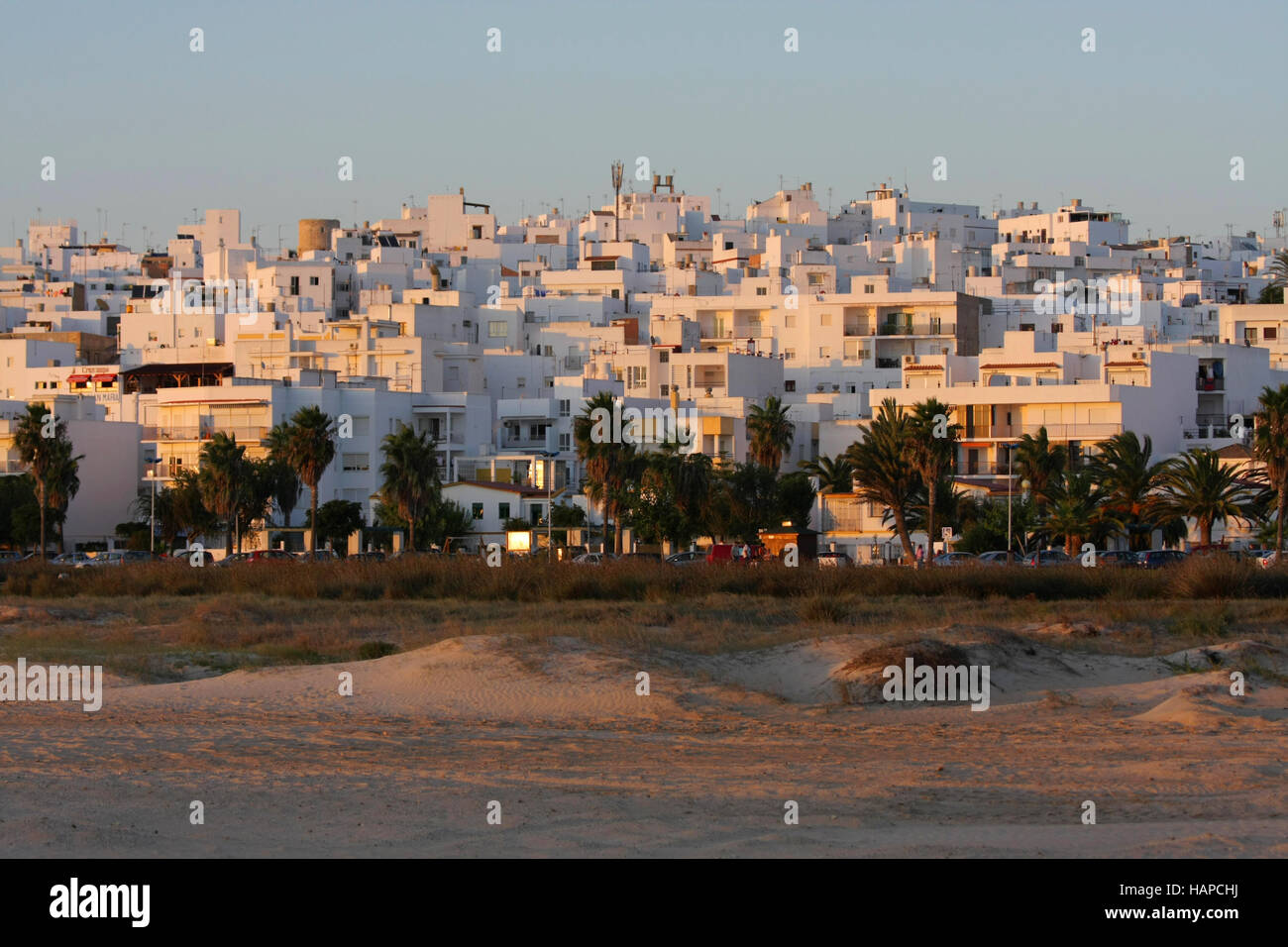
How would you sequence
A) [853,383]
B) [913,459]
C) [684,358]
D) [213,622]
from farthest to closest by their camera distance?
[853,383] < [684,358] < [913,459] < [213,622]

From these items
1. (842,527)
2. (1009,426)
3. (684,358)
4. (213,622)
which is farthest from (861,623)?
(684,358)

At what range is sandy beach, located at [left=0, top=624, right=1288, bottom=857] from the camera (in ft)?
49.3

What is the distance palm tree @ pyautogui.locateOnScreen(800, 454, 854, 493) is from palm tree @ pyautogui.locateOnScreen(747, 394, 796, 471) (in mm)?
1456

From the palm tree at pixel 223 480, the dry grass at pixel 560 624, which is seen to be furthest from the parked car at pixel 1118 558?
the palm tree at pixel 223 480

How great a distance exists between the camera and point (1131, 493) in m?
67.4

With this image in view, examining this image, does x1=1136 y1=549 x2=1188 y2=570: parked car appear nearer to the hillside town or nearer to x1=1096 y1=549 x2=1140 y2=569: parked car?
x1=1096 y1=549 x2=1140 y2=569: parked car

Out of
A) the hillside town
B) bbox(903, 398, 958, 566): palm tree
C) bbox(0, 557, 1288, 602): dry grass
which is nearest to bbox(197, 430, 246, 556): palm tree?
the hillside town

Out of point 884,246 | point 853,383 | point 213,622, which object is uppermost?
point 884,246

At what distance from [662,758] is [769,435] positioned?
63.4 metres

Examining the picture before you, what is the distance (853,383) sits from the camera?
109250 mm

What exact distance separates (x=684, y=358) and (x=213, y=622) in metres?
64.0
